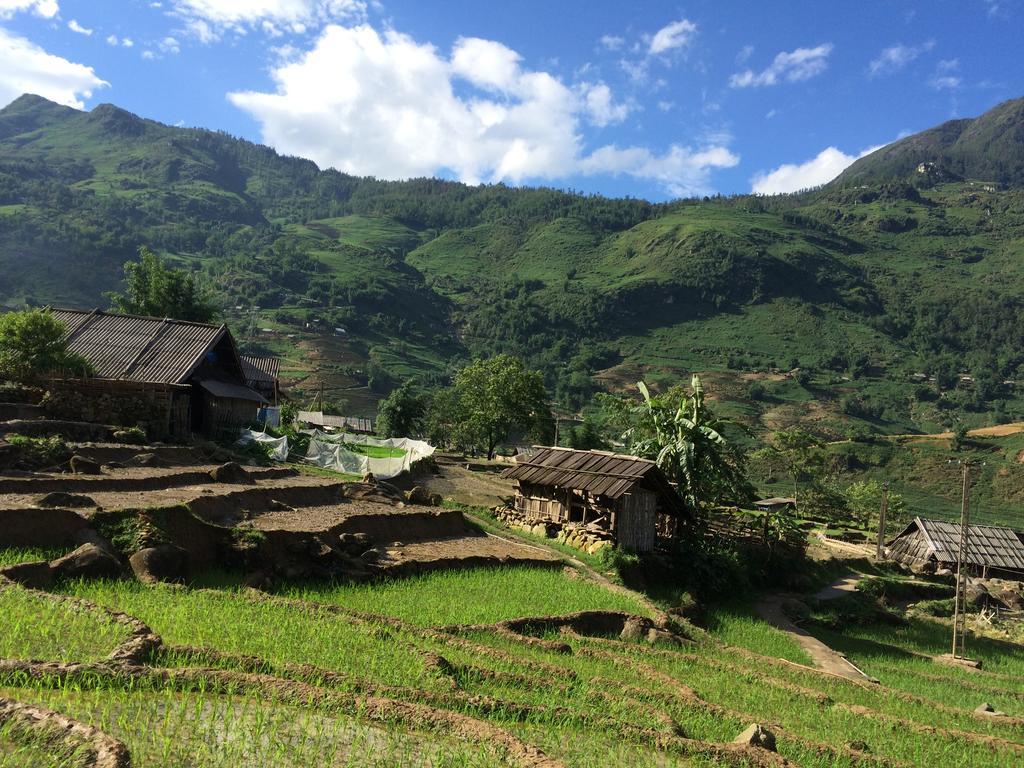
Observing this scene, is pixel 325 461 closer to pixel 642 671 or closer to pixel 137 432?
pixel 137 432

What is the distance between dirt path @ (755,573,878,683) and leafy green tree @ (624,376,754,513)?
4.61 metres

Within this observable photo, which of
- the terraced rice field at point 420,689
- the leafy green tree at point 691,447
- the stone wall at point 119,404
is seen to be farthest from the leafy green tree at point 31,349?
the leafy green tree at point 691,447

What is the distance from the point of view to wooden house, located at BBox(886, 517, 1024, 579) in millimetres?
38312

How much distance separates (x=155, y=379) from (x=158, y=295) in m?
18.6

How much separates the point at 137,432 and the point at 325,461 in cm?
785

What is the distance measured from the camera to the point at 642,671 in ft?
39.2

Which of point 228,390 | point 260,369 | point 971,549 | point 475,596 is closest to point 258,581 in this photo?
point 475,596

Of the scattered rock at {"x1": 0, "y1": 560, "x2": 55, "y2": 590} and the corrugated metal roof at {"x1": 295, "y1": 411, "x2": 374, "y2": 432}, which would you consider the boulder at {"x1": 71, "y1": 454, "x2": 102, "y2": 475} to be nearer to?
the scattered rock at {"x1": 0, "y1": 560, "x2": 55, "y2": 590}

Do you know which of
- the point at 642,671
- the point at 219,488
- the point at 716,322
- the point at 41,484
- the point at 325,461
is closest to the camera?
the point at 642,671

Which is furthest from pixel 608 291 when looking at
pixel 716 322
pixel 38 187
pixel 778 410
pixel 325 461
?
pixel 325 461

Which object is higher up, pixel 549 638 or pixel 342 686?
pixel 342 686

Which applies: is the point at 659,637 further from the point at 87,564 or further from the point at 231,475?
the point at 231,475

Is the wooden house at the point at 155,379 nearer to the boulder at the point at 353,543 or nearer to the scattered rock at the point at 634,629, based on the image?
the boulder at the point at 353,543

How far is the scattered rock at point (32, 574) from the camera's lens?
992 centimetres
